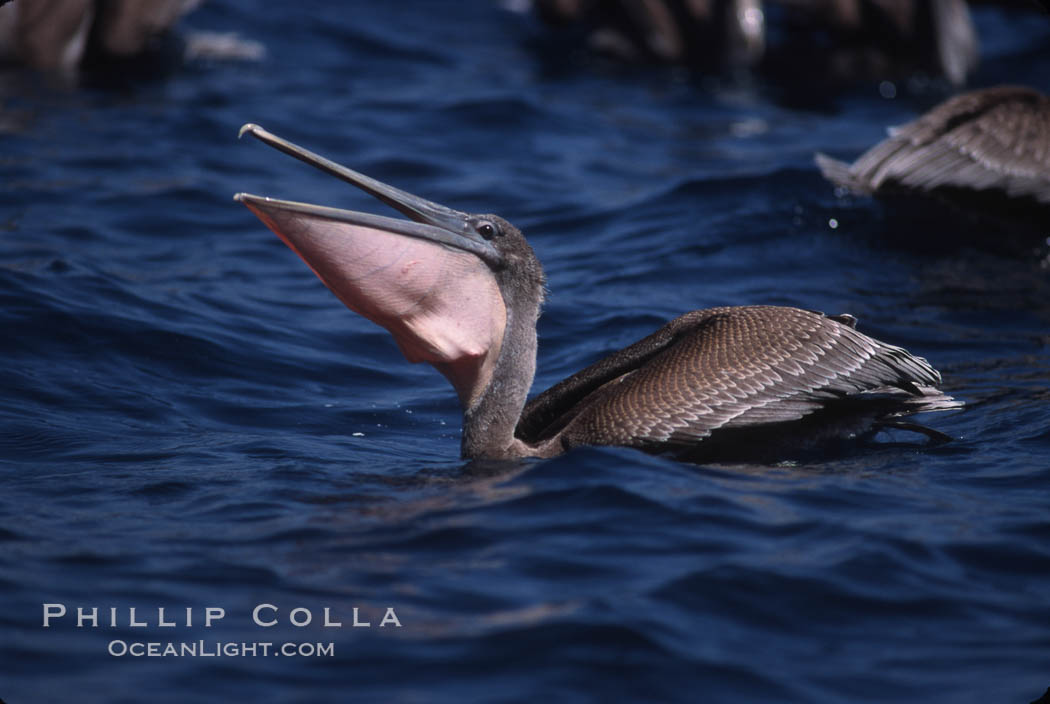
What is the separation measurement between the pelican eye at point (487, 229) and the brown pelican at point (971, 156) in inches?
150

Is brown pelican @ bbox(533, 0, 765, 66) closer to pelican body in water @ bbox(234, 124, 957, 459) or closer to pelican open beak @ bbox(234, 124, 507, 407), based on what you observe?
pelican body in water @ bbox(234, 124, 957, 459)

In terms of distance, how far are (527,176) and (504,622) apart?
7.12 m

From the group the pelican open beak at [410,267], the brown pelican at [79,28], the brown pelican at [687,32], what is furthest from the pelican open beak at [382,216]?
the brown pelican at [687,32]

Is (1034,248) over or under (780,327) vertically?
over

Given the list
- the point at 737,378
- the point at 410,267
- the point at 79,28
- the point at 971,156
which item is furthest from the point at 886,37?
the point at 410,267

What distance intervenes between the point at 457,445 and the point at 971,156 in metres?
4.14

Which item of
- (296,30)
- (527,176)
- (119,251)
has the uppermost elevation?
(296,30)

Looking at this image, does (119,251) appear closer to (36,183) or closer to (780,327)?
(36,183)

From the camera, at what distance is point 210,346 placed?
666 centimetres

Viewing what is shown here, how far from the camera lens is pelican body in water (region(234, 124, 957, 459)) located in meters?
4.64

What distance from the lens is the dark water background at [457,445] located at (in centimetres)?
333

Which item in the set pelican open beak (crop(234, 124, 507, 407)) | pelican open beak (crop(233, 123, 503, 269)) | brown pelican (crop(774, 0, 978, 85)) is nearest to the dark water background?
pelican open beak (crop(234, 124, 507, 407))

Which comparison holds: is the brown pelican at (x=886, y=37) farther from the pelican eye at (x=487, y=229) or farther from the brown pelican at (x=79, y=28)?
the pelican eye at (x=487, y=229)

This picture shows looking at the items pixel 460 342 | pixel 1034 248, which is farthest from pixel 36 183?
pixel 1034 248
